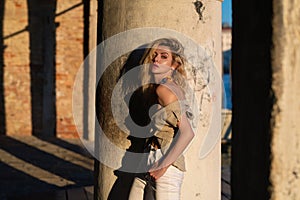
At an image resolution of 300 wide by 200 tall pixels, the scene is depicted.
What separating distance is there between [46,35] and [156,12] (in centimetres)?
758

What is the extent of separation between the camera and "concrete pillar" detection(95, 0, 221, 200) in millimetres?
2068

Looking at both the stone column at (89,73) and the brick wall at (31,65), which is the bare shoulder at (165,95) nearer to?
the stone column at (89,73)

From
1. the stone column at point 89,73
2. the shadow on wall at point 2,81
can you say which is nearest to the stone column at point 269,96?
the stone column at point 89,73

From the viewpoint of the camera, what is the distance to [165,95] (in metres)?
1.94

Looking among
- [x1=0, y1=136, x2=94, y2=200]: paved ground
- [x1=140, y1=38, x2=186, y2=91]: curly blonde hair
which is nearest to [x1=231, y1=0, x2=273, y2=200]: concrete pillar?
[x1=140, y1=38, x2=186, y2=91]: curly blonde hair

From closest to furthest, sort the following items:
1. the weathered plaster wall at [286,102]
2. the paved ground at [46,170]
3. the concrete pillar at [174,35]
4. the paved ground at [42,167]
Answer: the weathered plaster wall at [286,102]
the concrete pillar at [174,35]
the paved ground at [46,170]
the paved ground at [42,167]

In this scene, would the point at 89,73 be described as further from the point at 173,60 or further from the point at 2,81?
the point at 173,60

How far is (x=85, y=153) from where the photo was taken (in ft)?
24.3

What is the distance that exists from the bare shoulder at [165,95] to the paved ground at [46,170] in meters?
2.50

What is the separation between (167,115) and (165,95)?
0.31ft

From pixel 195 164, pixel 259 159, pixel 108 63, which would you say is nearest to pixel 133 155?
pixel 195 164

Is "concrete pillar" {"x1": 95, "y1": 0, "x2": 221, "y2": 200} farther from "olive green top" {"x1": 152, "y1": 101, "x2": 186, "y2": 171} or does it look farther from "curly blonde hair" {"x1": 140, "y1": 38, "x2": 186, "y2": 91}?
"olive green top" {"x1": 152, "y1": 101, "x2": 186, "y2": 171}

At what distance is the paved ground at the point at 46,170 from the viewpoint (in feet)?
14.6

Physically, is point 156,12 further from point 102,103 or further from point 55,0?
point 55,0
